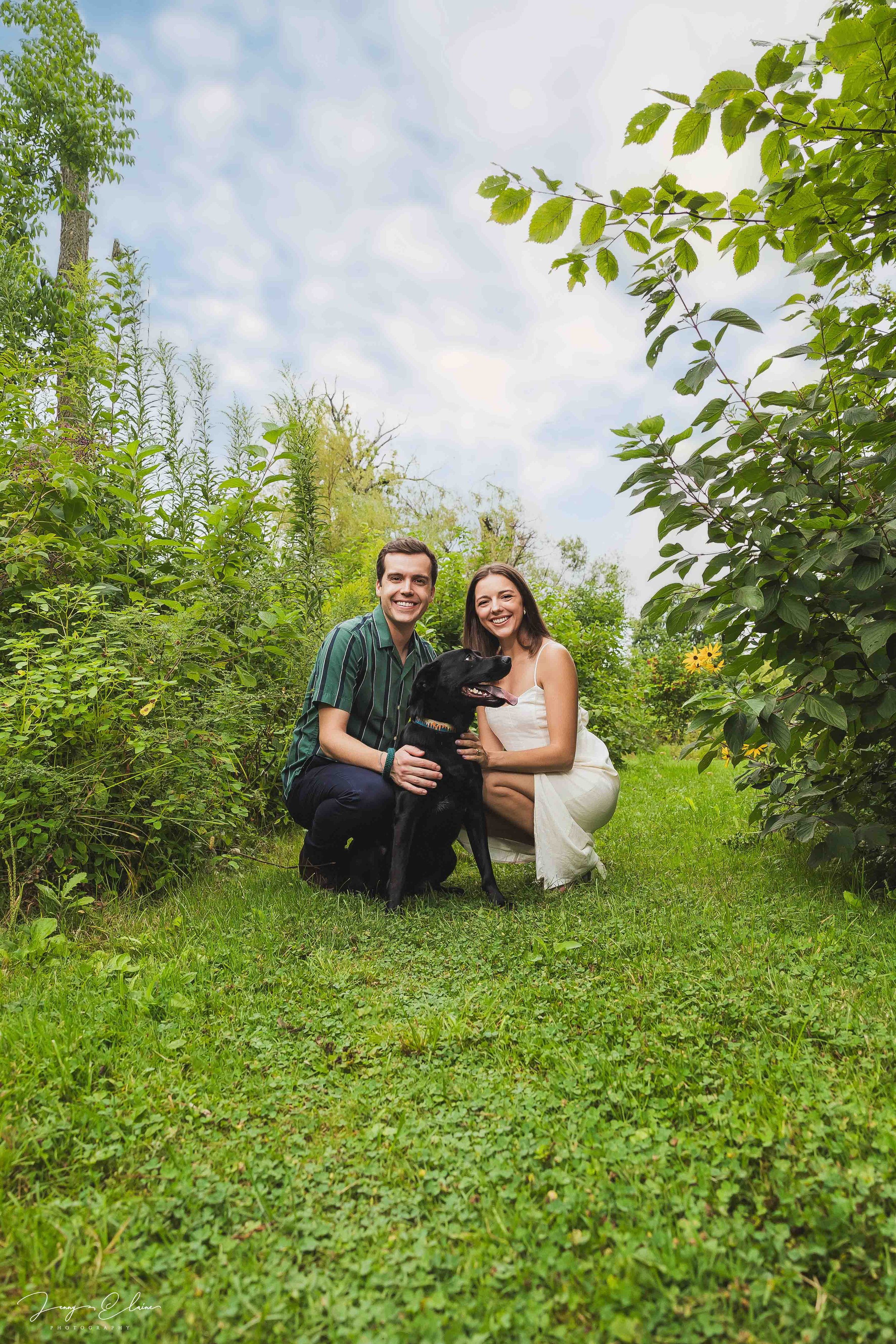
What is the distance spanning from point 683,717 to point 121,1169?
13391mm

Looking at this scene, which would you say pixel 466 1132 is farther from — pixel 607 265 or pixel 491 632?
pixel 491 632

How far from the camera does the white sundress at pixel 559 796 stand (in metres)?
3.46

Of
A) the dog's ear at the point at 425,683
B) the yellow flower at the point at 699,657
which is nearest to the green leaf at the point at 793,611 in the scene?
the dog's ear at the point at 425,683

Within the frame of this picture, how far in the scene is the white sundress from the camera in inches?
136

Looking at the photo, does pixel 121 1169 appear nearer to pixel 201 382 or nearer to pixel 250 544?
pixel 250 544

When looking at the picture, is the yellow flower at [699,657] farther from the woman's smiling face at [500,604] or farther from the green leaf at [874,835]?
the green leaf at [874,835]

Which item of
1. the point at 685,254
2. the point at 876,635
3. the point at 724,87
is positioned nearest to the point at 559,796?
the point at 876,635

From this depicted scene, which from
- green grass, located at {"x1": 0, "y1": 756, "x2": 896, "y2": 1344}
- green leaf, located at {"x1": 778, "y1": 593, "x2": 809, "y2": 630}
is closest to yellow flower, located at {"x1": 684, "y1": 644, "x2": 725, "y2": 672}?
green leaf, located at {"x1": 778, "y1": 593, "x2": 809, "y2": 630}

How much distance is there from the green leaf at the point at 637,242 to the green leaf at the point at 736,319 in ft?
1.00

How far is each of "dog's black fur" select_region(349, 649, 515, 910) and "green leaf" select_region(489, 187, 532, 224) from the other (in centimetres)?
161

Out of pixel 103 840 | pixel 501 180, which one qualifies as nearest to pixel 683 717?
pixel 103 840

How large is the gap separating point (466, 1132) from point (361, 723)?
7.26 feet

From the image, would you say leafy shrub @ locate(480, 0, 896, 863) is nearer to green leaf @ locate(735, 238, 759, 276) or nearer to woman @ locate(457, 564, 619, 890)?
green leaf @ locate(735, 238, 759, 276)

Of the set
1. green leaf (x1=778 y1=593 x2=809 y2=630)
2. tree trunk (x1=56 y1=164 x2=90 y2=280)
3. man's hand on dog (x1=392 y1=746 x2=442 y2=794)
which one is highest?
tree trunk (x1=56 y1=164 x2=90 y2=280)
